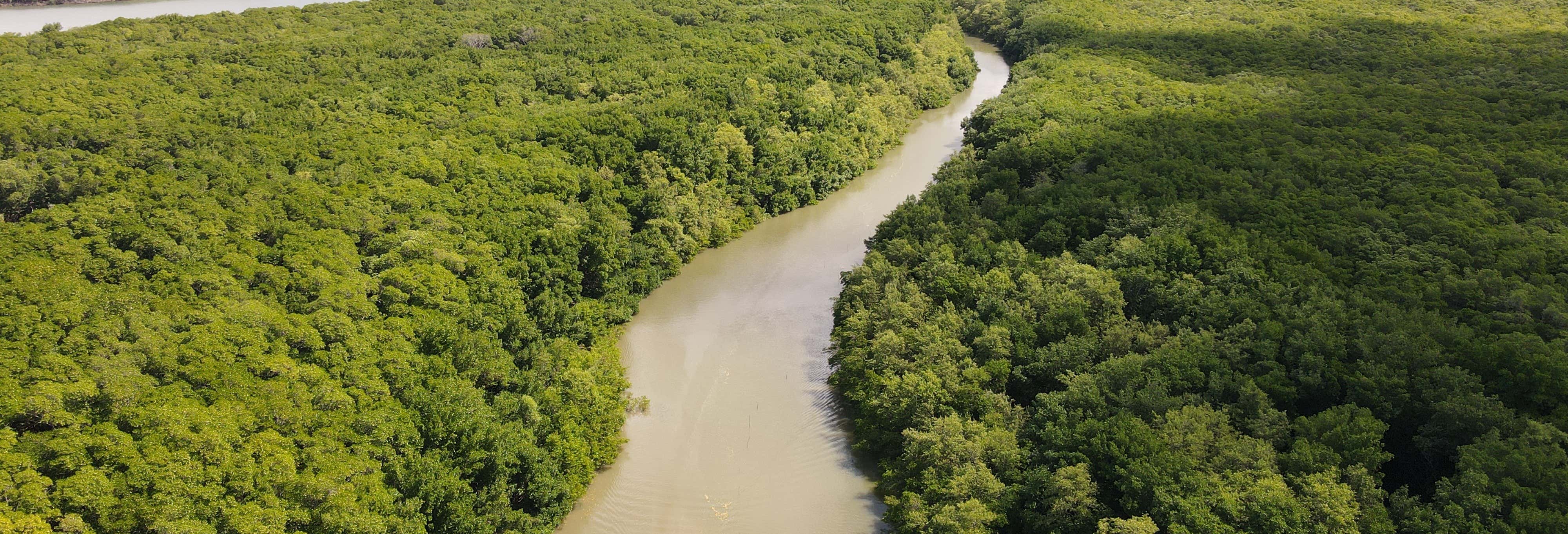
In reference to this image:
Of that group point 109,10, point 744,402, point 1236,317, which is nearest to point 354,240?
point 744,402

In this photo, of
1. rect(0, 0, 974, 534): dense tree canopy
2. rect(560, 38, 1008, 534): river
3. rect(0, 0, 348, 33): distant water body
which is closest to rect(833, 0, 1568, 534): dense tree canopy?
rect(560, 38, 1008, 534): river

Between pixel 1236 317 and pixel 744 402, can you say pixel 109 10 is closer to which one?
pixel 744 402

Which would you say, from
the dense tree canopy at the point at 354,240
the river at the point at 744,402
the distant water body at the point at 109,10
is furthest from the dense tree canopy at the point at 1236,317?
the distant water body at the point at 109,10

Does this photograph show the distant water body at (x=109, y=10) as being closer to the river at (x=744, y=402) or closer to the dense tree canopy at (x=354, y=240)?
the dense tree canopy at (x=354, y=240)

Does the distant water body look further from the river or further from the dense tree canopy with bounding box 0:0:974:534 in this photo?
the river

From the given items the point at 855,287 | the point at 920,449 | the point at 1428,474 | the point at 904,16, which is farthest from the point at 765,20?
the point at 1428,474
